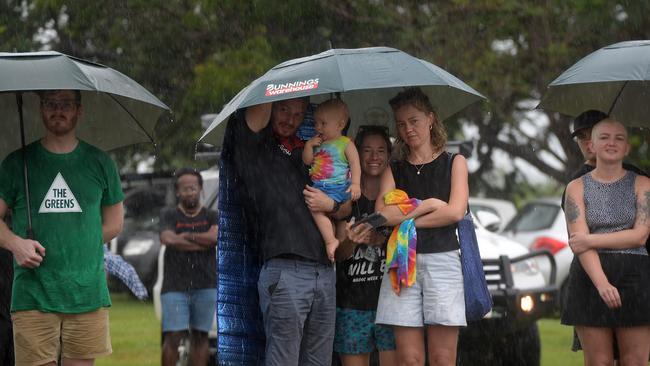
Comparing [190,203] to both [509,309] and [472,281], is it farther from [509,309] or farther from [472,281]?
[472,281]

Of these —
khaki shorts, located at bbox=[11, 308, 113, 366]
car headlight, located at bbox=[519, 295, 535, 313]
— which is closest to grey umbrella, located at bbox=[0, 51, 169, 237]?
khaki shorts, located at bbox=[11, 308, 113, 366]

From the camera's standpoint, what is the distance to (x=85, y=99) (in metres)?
7.44

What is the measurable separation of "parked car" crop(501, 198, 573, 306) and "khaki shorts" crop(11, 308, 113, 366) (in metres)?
9.93

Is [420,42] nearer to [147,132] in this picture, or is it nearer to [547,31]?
[547,31]

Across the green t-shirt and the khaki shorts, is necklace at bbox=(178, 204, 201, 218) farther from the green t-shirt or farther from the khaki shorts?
the khaki shorts

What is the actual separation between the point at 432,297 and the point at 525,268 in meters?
4.43

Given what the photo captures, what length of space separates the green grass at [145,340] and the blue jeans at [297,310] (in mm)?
5330

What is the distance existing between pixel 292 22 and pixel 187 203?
654 cm

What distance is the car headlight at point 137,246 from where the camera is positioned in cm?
1920

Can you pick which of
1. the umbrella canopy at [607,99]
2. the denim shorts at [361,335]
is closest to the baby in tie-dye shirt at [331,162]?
the denim shorts at [361,335]

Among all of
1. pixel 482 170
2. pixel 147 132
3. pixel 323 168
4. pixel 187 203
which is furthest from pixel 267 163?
pixel 482 170

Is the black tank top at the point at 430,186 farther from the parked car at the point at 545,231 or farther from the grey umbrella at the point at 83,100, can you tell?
the parked car at the point at 545,231

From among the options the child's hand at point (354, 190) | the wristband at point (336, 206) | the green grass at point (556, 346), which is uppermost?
the child's hand at point (354, 190)

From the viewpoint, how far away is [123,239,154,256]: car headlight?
63.0 ft
